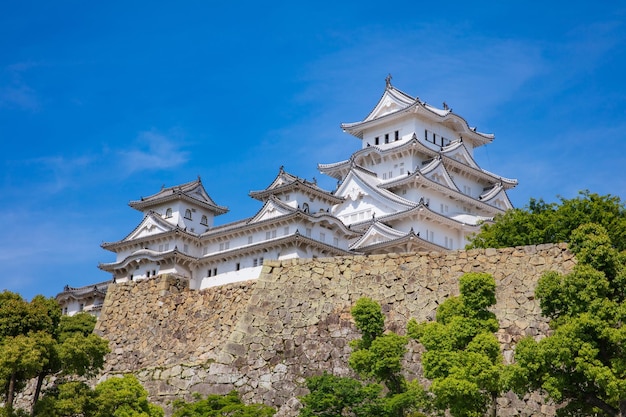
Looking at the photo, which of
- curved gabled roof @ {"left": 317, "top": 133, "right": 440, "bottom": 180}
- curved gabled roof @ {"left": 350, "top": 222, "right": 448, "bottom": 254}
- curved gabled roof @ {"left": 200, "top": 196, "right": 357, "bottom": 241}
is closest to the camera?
→ curved gabled roof @ {"left": 350, "top": 222, "right": 448, "bottom": 254}

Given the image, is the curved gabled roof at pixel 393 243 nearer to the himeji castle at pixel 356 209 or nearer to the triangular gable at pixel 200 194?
the himeji castle at pixel 356 209

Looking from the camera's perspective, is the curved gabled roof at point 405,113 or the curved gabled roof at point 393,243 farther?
the curved gabled roof at point 405,113

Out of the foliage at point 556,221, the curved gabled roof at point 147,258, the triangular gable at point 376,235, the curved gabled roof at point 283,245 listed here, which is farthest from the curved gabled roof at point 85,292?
the foliage at point 556,221

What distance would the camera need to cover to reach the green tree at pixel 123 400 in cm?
2567

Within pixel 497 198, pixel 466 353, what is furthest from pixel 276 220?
pixel 466 353

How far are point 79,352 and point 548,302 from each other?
1205 centimetres

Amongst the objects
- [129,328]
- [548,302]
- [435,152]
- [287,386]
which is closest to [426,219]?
[435,152]

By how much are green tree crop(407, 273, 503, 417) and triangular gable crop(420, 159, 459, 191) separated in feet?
109

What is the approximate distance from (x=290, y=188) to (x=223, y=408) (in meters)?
28.3

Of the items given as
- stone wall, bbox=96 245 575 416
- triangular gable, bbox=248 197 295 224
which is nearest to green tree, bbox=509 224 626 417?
stone wall, bbox=96 245 575 416

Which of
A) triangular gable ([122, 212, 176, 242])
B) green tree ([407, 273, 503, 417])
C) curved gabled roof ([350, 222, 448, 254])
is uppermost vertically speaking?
triangular gable ([122, 212, 176, 242])

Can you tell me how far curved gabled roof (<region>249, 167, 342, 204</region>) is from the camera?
53.4 m

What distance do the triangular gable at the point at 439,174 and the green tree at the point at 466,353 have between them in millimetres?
33267

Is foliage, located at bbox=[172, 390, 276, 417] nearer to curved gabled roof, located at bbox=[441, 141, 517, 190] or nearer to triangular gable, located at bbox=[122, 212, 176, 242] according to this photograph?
triangular gable, located at bbox=[122, 212, 176, 242]
